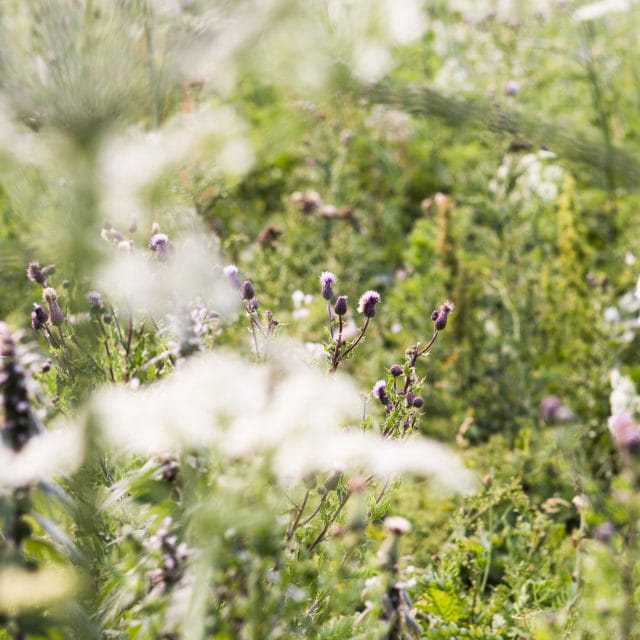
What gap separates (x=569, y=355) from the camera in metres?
2.40

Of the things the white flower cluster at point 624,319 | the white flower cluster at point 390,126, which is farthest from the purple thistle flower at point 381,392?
the white flower cluster at point 390,126

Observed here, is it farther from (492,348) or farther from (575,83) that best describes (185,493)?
(575,83)

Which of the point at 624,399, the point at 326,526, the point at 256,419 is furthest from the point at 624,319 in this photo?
the point at 256,419

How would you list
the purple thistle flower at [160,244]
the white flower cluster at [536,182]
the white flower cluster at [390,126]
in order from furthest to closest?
1. the white flower cluster at [390,126]
2. the white flower cluster at [536,182]
3. the purple thistle flower at [160,244]

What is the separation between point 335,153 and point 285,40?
238cm

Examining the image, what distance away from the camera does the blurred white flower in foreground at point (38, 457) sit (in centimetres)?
66

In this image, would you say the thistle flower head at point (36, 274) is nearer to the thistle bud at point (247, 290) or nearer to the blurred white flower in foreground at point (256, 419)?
the thistle bud at point (247, 290)

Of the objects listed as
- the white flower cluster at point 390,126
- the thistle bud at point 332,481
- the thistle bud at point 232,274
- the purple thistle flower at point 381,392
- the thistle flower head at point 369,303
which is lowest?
the white flower cluster at point 390,126

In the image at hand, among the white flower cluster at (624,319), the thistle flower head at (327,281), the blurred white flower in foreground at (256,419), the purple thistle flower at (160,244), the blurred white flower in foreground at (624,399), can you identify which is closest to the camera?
the blurred white flower in foreground at (256,419)

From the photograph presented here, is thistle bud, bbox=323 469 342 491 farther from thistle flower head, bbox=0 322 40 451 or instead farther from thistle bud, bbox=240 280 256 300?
thistle flower head, bbox=0 322 40 451

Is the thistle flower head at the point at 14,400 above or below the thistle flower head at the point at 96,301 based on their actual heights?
above

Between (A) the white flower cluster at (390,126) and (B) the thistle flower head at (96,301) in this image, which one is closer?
(B) the thistle flower head at (96,301)

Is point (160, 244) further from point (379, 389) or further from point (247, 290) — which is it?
point (379, 389)

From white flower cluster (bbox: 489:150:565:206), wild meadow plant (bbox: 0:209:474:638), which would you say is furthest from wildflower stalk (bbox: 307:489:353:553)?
white flower cluster (bbox: 489:150:565:206)
